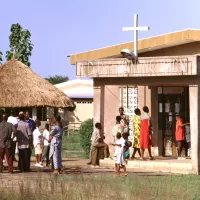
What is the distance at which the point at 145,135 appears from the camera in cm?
2473

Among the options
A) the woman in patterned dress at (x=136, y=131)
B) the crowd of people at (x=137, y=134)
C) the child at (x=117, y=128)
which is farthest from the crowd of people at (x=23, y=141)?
the woman in patterned dress at (x=136, y=131)

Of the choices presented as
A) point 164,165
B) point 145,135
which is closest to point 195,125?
point 164,165

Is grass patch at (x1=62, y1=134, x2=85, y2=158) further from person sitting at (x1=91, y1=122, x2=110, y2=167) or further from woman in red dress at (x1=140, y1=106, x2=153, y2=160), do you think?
woman in red dress at (x1=140, y1=106, x2=153, y2=160)

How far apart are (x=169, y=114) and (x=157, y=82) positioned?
308 cm

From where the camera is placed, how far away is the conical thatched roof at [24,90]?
35406 mm

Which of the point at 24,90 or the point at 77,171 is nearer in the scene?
the point at 77,171

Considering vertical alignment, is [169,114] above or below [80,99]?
below

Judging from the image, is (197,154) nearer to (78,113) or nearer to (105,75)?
(105,75)

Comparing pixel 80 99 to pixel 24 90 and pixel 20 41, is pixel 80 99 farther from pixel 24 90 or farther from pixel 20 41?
pixel 24 90

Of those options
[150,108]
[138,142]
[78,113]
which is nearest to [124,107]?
[150,108]

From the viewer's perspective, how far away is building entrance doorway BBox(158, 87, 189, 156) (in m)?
Answer: 26.7

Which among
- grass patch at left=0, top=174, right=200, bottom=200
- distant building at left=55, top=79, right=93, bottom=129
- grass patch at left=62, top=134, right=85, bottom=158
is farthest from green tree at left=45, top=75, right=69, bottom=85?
grass patch at left=0, top=174, right=200, bottom=200

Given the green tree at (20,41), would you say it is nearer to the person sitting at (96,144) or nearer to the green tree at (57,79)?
the person sitting at (96,144)

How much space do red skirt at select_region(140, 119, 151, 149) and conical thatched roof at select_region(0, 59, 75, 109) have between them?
1125 centimetres
